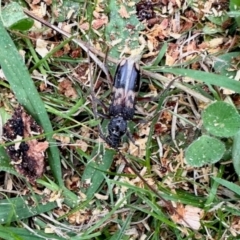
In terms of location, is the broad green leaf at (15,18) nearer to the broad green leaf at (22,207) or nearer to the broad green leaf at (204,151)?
the broad green leaf at (22,207)

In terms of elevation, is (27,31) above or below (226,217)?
above

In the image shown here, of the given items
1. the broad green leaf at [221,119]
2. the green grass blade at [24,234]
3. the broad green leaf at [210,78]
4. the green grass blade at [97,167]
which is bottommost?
the green grass blade at [24,234]

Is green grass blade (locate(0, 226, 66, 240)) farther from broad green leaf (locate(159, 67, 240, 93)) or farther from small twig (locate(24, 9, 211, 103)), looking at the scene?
broad green leaf (locate(159, 67, 240, 93))

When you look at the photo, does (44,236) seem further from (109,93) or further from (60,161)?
(109,93)

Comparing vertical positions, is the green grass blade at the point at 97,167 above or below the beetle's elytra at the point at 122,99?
below

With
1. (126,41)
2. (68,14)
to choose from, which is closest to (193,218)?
(126,41)

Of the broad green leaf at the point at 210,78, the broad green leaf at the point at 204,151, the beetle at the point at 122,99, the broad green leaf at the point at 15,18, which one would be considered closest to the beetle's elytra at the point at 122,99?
the beetle at the point at 122,99

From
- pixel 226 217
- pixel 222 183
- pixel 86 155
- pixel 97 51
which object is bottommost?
pixel 226 217
